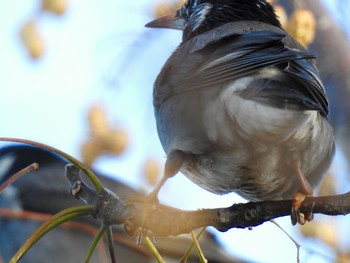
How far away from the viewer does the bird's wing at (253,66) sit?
103 inches

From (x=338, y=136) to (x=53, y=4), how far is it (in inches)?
91.6

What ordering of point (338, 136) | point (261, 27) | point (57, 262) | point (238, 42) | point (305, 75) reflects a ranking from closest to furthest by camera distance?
point (305, 75)
point (238, 42)
point (261, 27)
point (338, 136)
point (57, 262)

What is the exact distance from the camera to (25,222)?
17.6 feet

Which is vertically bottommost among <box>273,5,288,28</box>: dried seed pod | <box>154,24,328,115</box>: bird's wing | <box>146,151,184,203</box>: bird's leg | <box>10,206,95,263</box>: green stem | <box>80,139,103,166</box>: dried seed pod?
<box>80,139,103,166</box>: dried seed pod

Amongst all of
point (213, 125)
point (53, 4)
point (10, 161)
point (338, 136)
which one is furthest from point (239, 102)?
point (10, 161)

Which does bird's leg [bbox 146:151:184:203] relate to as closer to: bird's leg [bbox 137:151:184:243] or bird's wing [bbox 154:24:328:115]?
bird's leg [bbox 137:151:184:243]

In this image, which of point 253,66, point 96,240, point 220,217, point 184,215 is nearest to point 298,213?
point 220,217

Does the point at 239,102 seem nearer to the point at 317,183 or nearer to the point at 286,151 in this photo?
the point at 286,151

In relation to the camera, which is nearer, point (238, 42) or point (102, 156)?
point (238, 42)

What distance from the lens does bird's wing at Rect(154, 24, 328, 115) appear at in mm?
2621

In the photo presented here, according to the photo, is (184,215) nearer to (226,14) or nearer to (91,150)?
(226,14)

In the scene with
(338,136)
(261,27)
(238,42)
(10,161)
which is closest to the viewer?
(238,42)

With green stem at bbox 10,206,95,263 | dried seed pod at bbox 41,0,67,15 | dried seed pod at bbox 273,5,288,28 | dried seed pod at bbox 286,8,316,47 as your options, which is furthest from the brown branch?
dried seed pod at bbox 41,0,67,15

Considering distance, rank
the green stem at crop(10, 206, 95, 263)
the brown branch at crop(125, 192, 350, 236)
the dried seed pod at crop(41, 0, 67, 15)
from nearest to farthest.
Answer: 1. the green stem at crop(10, 206, 95, 263)
2. the brown branch at crop(125, 192, 350, 236)
3. the dried seed pod at crop(41, 0, 67, 15)
